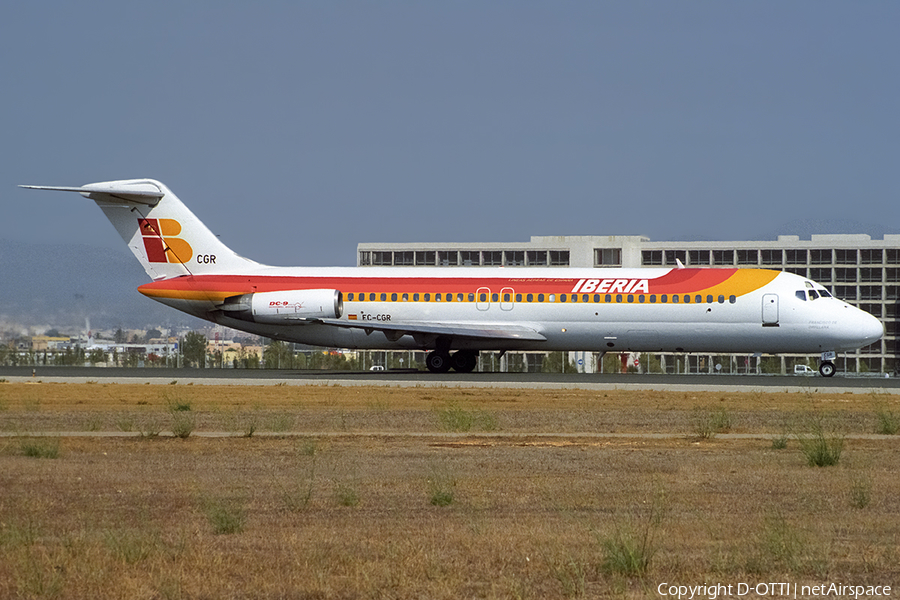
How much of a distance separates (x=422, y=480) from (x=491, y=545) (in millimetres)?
4060

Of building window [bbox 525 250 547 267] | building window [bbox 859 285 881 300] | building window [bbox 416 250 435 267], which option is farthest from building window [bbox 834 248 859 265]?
building window [bbox 416 250 435 267]

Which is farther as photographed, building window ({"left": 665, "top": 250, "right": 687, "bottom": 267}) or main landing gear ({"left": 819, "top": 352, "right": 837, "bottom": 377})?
building window ({"left": 665, "top": 250, "right": 687, "bottom": 267})

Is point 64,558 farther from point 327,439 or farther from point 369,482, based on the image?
point 327,439

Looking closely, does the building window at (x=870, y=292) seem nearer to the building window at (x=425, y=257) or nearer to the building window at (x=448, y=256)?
the building window at (x=448, y=256)

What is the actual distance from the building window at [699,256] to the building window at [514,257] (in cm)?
1863

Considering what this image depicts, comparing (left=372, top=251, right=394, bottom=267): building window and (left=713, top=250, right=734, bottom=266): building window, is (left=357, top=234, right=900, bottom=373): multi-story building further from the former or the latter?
(left=372, top=251, right=394, bottom=267): building window

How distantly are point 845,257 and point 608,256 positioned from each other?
27024mm

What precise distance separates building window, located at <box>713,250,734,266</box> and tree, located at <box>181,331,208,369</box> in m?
62.5

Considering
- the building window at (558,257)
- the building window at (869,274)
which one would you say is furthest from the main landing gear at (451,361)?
the building window at (869,274)

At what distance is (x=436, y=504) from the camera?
1195 cm

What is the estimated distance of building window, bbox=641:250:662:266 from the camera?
385 ft

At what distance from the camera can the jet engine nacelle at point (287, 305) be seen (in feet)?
133

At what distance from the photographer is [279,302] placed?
41.0m

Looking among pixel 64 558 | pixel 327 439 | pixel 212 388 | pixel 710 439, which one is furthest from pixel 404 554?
pixel 212 388
